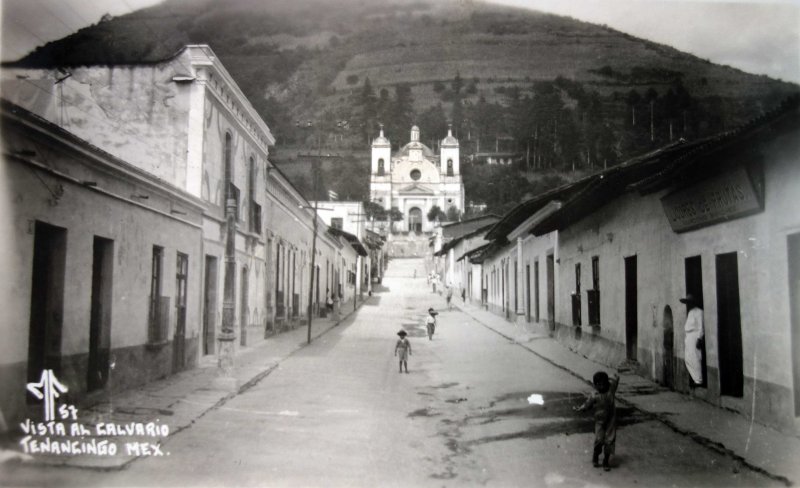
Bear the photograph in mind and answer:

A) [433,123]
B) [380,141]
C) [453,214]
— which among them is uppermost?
[453,214]

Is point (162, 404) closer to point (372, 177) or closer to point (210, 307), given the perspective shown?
point (210, 307)

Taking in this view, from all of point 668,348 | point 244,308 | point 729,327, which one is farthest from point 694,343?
point 244,308

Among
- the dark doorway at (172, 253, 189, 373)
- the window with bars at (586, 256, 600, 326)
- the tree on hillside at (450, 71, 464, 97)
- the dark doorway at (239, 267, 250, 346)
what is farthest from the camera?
the dark doorway at (239, 267, 250, 346)

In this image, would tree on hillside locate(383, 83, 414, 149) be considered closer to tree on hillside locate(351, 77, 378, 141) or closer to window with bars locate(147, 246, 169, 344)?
tree on hillside locate(351, 77, 378, 141)

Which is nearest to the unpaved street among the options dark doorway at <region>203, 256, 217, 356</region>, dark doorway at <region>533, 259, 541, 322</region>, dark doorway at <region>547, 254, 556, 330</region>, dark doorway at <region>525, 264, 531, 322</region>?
dark doorway at <region>203, 256, 217, 356</region>

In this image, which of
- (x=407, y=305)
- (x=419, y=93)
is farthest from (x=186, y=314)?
(x=407, y=305)

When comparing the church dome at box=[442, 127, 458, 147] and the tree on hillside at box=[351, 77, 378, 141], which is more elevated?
the church dome at box=[442, 127, 458, 147]
